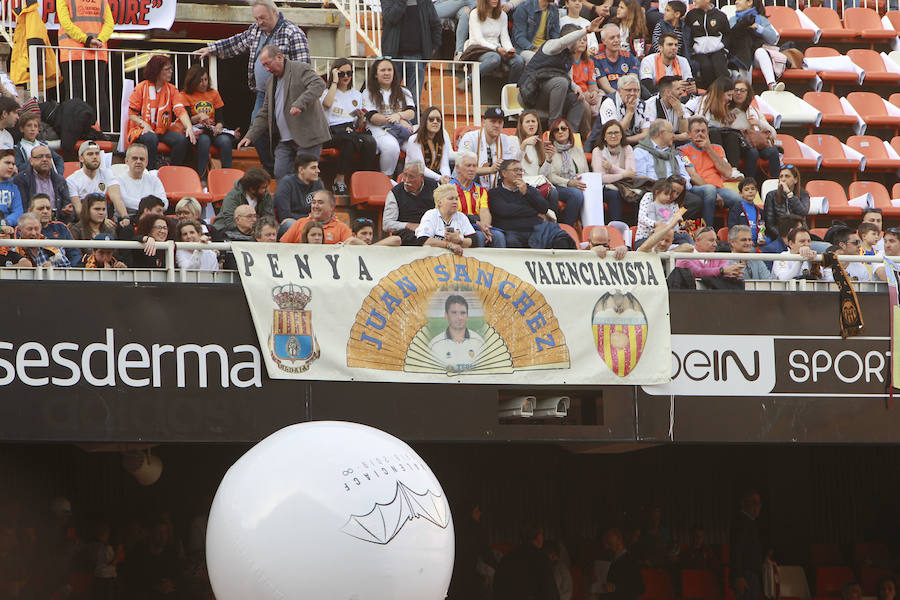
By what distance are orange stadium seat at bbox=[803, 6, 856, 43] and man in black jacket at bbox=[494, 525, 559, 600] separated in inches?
399

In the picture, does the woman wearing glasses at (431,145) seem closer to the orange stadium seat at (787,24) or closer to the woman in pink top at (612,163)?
the woman in pink top at (612,163)

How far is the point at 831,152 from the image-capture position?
17.7 metres

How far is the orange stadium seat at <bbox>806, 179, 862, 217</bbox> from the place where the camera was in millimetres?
16344

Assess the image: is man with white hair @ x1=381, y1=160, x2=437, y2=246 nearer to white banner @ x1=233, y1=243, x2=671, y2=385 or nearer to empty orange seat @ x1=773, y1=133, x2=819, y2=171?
white banner @ x1=233, y1=243, x2=671, y2=385

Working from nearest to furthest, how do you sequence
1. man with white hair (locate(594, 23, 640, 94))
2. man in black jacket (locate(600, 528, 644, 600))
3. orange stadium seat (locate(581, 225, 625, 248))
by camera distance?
orange stadium seat (locate(581, 225, 625, 248)) < man in black jacket (locate(600, 528, 644, 600)) < man with white hair (locate(594, 23, 640, 94))

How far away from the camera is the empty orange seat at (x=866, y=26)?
20.2 m

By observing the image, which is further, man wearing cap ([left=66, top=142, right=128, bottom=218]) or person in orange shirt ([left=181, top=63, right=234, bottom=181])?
person in orange shirt ([left=181, top=63, right=234, bottom=181])

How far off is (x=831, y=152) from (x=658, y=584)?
639cm

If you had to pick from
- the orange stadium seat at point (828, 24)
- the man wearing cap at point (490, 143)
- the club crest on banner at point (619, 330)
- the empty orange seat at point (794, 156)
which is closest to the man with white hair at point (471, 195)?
the man wearing cap at point (490, 143)

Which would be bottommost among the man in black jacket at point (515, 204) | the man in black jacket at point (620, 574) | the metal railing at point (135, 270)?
the man in black jacket at point (620, 574)

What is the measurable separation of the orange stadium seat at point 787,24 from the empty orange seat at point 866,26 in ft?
3.03

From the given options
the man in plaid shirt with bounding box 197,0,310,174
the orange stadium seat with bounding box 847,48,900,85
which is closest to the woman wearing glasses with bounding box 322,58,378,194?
the man in plaid shirt with bounding box 197,0,310,174

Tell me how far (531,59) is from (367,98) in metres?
2.23

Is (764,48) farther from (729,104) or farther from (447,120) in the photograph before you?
(447,120)
